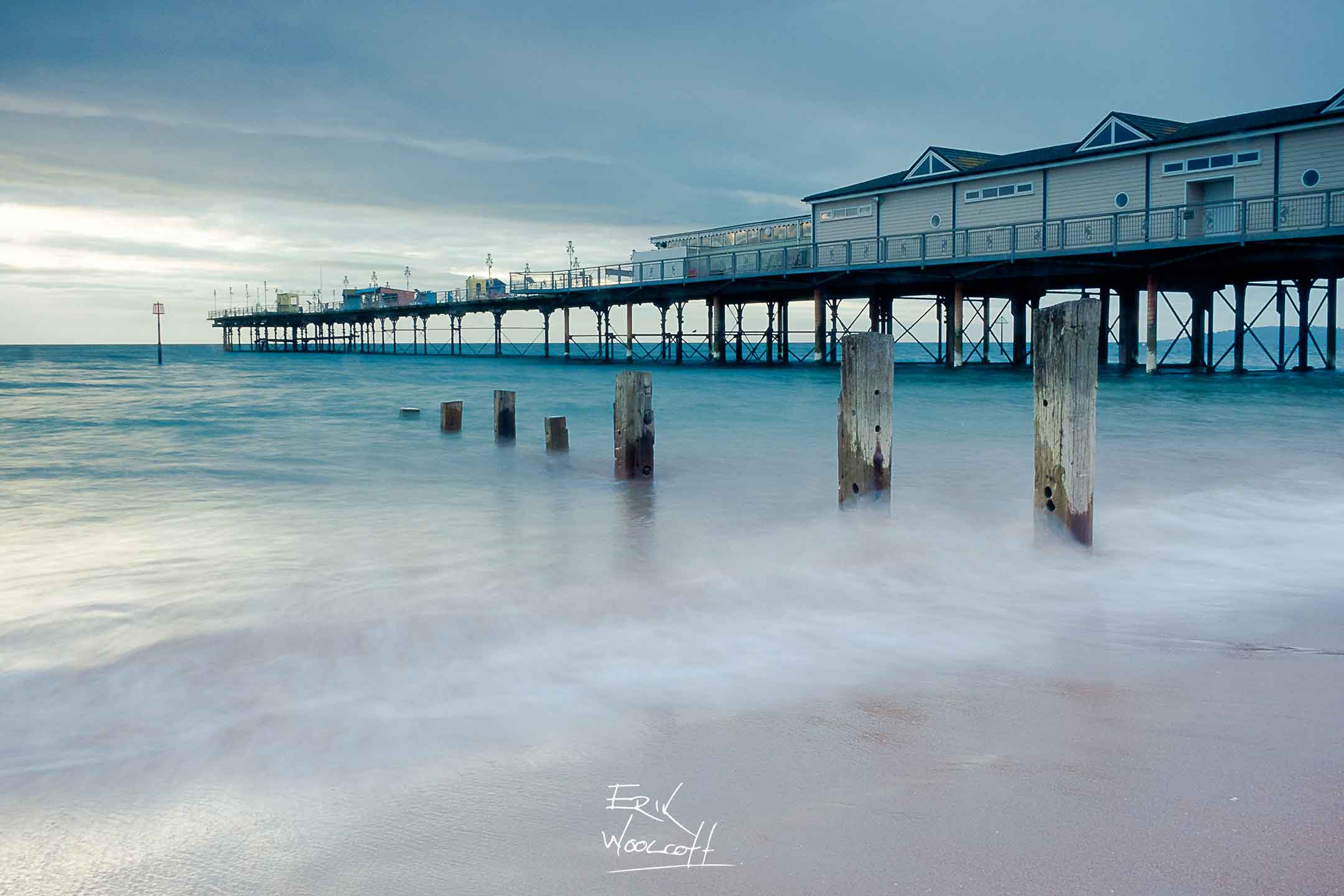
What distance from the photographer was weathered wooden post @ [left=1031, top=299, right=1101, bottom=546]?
6711mm

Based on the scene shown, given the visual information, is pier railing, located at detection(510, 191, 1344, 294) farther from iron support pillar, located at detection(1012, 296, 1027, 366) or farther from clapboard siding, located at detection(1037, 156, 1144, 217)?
iron support pillar, located at detection(1012, 296, 1027, 366)

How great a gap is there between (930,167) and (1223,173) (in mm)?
9899

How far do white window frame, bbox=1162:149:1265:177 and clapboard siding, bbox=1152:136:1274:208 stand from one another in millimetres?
18

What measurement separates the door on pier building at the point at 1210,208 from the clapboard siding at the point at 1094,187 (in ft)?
4.66

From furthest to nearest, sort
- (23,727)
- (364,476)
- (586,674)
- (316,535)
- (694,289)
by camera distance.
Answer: (694,289), (364,476), (316,535), (586,674), (23,727)

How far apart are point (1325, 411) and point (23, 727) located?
21116 millimetres

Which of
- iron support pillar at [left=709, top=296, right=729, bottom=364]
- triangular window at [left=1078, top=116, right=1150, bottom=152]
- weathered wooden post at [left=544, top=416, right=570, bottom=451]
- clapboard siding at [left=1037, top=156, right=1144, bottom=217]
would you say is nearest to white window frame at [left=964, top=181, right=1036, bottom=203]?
clapboard siding at [left=1037, top=156, right=1144, bottom=217]

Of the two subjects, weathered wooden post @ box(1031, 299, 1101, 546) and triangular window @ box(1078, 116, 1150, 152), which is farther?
triangular window @ box(1078, 116, 1150, 152)

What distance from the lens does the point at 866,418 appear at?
27.5 feet

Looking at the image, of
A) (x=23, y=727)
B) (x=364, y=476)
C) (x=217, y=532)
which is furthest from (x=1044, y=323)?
(x=364, y=476)

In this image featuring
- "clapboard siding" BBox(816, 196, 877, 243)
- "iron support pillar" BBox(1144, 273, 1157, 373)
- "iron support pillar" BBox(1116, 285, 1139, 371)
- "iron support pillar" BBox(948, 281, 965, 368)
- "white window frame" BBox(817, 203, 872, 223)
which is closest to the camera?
"iron support pillar" BBox(1144, 273, 1157, 373)

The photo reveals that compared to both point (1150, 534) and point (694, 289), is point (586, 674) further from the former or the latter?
point (694, 289)

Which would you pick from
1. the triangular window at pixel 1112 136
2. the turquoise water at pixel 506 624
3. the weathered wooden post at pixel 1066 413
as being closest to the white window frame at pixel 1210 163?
the triangular window at pixel 1112 136

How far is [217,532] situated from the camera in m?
9.13
